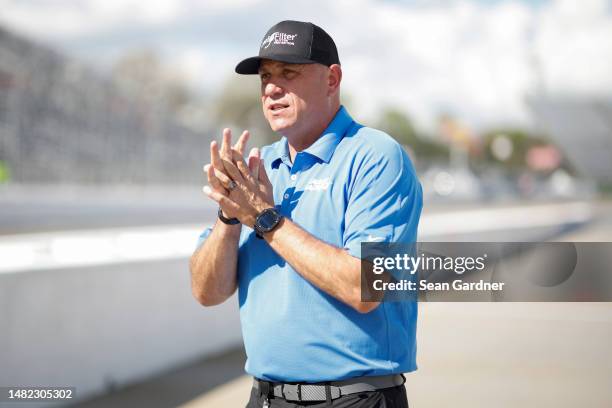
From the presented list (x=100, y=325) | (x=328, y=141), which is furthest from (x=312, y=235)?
(x=100, y=325)

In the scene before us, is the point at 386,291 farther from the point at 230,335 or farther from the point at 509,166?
the point at 509,166

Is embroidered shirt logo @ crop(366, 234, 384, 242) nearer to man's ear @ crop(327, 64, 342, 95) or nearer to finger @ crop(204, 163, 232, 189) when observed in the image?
finger @ crop(204, 163, 232, 189)

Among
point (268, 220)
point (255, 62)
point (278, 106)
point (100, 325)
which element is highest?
point (255, 62)

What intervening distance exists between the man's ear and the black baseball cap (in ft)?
0.09

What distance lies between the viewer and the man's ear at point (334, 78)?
2.42 meters

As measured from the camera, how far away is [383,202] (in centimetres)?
216

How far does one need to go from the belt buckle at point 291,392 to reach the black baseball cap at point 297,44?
2.90 ft

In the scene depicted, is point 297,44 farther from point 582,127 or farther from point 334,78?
point 582,127

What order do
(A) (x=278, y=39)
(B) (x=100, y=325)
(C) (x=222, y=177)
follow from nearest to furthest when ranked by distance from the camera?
(C) (x=222, y=177)
(A) (x=278, y=39)
(B) (x=100, y=325)

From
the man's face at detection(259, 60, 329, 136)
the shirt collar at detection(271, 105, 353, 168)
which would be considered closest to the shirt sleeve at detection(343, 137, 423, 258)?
the shirt collar at detection(271, 105, 353, 168)

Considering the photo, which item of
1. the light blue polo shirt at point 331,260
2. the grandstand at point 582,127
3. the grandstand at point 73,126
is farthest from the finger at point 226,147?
the grandstand at point 582,127

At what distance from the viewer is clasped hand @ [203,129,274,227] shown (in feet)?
7.28

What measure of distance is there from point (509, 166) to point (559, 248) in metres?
197

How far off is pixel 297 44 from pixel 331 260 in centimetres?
62
